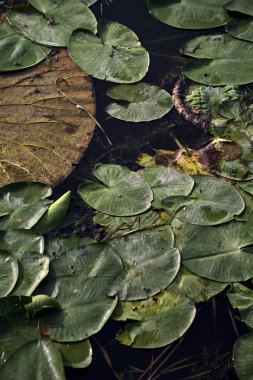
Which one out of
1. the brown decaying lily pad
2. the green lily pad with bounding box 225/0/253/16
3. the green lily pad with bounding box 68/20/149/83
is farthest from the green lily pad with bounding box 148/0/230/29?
the brown decaying lily pad

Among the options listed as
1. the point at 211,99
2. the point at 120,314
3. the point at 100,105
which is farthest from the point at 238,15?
the point at 120,314

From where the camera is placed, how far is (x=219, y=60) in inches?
119

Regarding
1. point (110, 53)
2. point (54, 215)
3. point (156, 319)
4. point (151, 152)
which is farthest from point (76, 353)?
point (110, 53)

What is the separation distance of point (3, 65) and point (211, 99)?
109 cm

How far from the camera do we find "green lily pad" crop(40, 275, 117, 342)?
7.06 feet

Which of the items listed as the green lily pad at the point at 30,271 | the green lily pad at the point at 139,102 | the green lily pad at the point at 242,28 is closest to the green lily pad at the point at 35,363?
the green lily pad at the point at 30,271

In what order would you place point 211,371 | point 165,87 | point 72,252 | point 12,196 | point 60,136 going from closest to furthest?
point 211,371 < point 72,252 < point 12,196 < point 60,136 < point 165,87

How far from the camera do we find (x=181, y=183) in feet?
8.47

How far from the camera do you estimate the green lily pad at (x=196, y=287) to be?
2.28 metres

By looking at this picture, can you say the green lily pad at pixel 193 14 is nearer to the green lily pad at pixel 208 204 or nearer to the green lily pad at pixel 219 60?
the green lily pad at pixel 219 60

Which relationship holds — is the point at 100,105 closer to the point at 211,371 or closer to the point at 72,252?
the point at 72,252

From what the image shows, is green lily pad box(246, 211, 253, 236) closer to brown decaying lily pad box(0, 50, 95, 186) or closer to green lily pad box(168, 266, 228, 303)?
green lily pad box(168, 266, 228, 303)

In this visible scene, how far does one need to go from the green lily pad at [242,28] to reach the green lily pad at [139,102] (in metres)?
0.55

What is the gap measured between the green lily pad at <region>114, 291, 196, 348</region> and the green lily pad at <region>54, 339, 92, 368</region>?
14 centimetres
